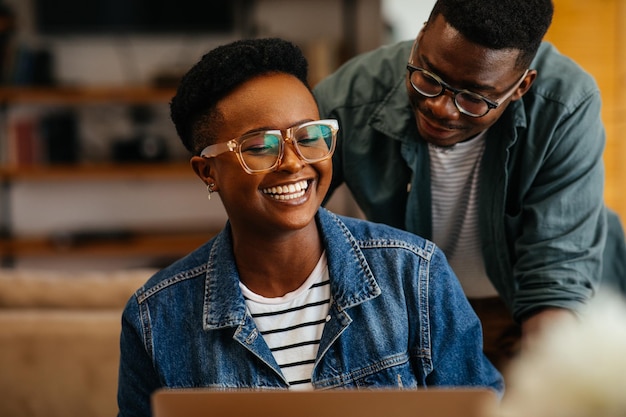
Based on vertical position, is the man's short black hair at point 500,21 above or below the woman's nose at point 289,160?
above

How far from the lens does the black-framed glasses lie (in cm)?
138

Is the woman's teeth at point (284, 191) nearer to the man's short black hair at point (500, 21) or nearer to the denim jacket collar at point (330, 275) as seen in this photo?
the denim jacket collar at point (330, 275)

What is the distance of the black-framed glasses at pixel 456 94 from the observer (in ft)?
4.54

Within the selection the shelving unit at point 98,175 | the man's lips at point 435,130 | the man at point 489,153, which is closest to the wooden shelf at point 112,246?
the shelving unit at point 98,175

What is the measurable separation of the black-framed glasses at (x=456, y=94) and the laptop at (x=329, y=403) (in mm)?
807

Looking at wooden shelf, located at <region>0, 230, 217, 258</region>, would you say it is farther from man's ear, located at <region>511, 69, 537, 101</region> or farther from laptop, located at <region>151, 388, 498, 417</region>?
laptop, located at <region>151, 388, 498, 417</region>

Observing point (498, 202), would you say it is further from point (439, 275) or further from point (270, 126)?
point (270, 126)

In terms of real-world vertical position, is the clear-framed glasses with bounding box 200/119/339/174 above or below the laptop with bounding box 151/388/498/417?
above

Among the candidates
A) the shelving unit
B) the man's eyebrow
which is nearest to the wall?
the shelving unit

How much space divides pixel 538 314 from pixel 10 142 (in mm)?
4054

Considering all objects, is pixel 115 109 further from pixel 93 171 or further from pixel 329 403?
pixel 329 403

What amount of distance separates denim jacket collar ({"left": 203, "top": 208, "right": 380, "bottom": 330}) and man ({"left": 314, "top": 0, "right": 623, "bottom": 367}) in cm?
30

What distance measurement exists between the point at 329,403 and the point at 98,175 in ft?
14.0


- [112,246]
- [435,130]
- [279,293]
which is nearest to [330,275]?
[279,293]
